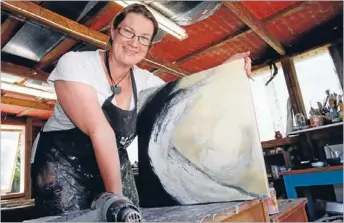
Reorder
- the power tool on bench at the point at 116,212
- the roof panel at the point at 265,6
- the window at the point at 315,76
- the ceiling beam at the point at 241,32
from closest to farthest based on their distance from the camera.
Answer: the power tool on bench at the point at 116,212, the roof panel at the point at 265,6, the ceiling beam at the point at 241,32, the window at the point at 315,76

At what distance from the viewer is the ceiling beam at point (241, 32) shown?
3.26 meters

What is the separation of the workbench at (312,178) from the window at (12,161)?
5.57m

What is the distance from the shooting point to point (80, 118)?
101 cm

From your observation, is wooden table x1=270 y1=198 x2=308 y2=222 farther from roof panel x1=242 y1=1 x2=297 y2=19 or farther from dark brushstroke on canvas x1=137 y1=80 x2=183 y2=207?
roof panel x1=242 y1=1 x2=297 y2=19

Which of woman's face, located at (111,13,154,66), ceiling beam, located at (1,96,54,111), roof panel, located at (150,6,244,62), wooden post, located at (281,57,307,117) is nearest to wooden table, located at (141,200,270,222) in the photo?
woman's face, located at (111,13,154,66)

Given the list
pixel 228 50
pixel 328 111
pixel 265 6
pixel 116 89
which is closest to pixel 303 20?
pixel 265 6

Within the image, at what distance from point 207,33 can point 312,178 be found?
2.27 meters

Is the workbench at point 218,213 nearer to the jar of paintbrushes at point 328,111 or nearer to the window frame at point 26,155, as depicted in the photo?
the jar of paintbrushes at point 328,111

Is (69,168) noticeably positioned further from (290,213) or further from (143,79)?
(290,213)

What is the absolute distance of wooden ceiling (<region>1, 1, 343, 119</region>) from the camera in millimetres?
2689

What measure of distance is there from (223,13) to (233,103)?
8.39 ft

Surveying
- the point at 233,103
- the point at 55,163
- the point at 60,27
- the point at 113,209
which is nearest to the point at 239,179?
the point at 233,103

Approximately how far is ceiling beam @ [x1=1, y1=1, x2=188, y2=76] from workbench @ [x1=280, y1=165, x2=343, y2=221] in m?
2.70

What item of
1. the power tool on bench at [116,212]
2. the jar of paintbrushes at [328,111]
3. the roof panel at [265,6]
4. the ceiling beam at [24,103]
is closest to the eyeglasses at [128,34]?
the power tool on bench at [116,212]
